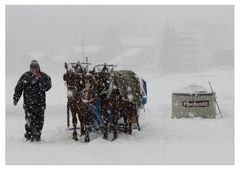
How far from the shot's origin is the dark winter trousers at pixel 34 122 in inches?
439

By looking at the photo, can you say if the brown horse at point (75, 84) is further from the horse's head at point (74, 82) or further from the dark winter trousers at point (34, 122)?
the dark winter trousers at point (34, 122)

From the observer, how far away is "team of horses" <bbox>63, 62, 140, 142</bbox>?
1066 cm

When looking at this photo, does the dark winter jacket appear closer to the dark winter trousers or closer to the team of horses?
the dark winter trousers

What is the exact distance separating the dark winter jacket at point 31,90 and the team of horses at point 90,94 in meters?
0.72

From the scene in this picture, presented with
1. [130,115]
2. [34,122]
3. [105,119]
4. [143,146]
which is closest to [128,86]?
[130,115]

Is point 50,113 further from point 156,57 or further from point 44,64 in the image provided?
point 44,64

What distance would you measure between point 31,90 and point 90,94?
4.94 ft

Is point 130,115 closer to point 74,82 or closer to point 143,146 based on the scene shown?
point 143,146

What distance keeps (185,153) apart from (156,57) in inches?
3303

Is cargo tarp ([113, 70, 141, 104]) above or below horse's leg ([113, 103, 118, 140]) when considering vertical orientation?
above

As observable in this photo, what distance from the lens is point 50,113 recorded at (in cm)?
2083

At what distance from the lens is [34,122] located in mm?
11180

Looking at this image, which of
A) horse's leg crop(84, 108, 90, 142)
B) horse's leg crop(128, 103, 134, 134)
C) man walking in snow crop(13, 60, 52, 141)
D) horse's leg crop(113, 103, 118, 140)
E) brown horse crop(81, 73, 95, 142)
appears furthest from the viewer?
horse's leg crop(128, 103, 134, 134)

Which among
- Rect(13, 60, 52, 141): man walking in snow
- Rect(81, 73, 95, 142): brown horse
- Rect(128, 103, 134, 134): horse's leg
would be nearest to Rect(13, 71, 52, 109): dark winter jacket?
Rect(13, 60, 52, 141): man walking in snow
